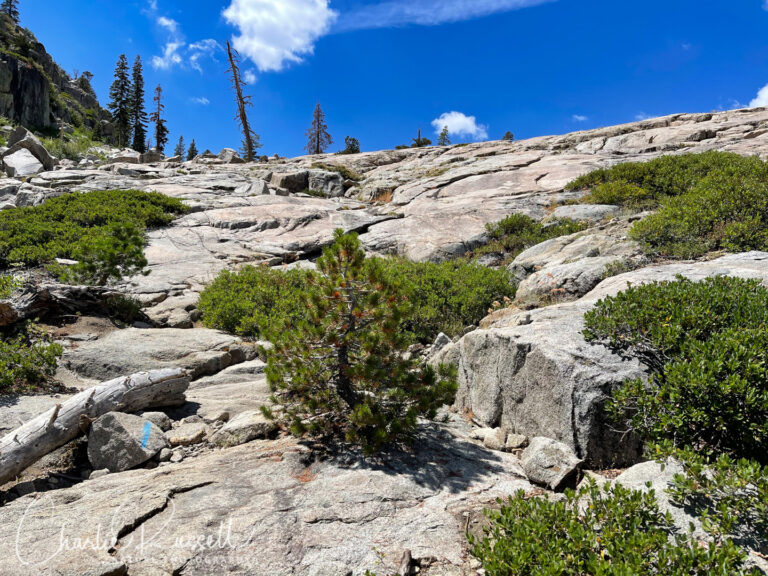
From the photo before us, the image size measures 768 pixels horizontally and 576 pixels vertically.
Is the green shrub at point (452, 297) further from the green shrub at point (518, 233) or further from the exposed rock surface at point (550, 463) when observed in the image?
the exposed rock surface at point (550, 463)

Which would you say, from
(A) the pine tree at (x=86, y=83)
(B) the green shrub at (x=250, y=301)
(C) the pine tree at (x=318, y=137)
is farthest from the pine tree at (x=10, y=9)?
(B) the green shrub at (x=250, y=301)

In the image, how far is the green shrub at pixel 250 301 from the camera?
9.47 metres

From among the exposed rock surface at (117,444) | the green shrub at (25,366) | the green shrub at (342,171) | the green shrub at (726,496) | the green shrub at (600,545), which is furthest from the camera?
the green shrub at (342,171)

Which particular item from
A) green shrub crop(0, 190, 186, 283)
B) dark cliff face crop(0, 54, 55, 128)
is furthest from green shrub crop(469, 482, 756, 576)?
dark cliff face crop(0, 54, 55, 128)

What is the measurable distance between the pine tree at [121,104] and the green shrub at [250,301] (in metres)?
65.0

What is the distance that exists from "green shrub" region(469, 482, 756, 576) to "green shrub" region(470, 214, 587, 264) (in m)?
10.9

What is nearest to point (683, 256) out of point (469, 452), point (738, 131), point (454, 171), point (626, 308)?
point (626, 308)

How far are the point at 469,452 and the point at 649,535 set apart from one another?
230cm

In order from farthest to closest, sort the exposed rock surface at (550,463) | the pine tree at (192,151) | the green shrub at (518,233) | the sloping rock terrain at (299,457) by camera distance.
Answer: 1. the pine tree at (192,151)
2. the green shrub at (518,233)
3. the exposed rock surface at (550,463)
4. the sloping rock terrain at (299,457)

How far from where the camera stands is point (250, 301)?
10.3m

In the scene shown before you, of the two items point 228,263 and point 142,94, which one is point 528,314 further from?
point 142,94

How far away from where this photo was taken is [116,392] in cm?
541

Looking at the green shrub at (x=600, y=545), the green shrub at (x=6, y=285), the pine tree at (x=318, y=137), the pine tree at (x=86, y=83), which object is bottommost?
the green shrub at (x=600, y=545)

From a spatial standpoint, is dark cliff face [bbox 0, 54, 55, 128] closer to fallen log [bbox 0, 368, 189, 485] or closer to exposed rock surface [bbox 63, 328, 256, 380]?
exposed rock surface [bbox 63, 328, 256, 380]
